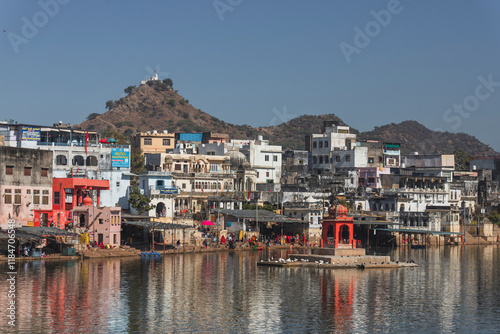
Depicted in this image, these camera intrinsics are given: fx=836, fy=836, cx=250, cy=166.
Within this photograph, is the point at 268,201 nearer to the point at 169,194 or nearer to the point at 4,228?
the point at 169,194

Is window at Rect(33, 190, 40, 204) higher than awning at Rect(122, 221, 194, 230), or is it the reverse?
window at Rect(33, 190, 40, 204)

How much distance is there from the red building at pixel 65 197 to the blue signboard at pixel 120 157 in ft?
29.8

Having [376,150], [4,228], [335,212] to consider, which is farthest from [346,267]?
[376,150]

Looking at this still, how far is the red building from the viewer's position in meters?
75.7

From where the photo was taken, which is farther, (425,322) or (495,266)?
(495,266)

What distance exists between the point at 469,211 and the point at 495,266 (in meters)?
42.4

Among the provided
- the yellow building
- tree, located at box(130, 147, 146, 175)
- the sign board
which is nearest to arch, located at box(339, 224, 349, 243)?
tree, located at box(130, 147, 146, 175)

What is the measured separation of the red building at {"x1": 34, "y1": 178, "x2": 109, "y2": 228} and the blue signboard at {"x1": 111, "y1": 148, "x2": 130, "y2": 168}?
909cm

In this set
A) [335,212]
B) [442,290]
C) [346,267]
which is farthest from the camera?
[335,212]

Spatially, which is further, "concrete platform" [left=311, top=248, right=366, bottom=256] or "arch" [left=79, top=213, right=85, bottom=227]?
"arch" [left=79, top=213, right=85, bottom=227]

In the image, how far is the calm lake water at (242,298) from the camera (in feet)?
141

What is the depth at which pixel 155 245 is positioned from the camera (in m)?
81.4

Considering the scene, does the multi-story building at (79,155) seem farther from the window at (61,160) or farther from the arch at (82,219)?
the arch at (82,219)

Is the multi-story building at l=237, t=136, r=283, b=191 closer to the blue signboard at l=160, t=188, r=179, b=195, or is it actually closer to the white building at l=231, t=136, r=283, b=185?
the white building at l=231, t=136, r=283, b=185
